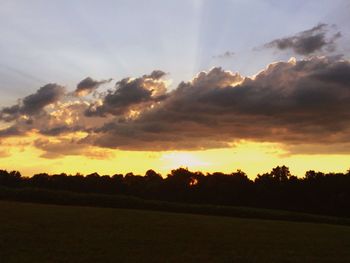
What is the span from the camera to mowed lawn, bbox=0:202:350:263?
1150 inches

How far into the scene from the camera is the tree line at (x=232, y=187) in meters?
99.9

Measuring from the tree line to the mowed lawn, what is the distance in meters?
48.5

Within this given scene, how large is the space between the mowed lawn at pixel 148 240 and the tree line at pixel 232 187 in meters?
48.5

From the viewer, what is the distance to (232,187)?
108688 millimetres

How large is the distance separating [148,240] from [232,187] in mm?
74084

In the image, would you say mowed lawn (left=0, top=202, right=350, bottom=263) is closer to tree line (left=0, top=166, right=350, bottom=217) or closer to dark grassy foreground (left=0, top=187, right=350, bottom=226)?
dark grassy foreground (left=0, top=187, right=350, bottom=226)

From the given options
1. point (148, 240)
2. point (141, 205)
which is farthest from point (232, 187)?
point (148, 240)

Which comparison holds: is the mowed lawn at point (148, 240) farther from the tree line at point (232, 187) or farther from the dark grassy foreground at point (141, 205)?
the tree line at point (232, 187)

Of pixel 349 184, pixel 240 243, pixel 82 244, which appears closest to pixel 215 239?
pixel 240 243

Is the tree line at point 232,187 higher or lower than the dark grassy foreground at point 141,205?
higher

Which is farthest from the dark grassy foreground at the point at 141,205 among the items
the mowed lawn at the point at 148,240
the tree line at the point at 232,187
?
the tree line at the point at 232,187

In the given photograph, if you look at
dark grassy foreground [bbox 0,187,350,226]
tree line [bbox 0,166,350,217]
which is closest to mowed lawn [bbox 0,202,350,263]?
dark grassy foreground [bbox 0,187,350,226]

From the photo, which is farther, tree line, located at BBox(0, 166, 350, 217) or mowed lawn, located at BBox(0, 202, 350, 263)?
tree line, located at BBox(0, 166, 350, 217)

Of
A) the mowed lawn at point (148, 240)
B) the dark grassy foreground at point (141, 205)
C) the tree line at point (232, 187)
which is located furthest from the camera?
the tree line at point (232, 187)
